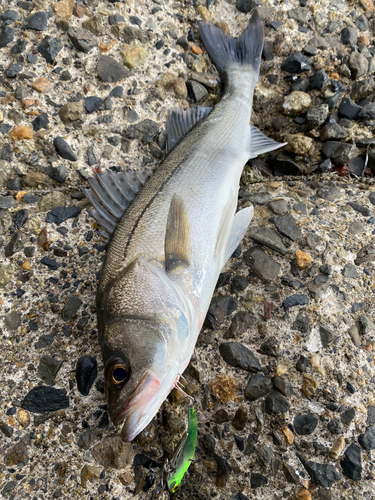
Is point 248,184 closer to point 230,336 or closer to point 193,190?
point 193,190

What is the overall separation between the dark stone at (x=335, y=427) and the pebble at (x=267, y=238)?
116 cm

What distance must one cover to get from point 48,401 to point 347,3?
491 centimetres

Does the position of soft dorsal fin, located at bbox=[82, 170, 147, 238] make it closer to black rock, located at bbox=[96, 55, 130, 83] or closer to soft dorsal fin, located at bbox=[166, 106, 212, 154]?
soft dorsal fin, located at bbox=[166, 106, 212, 154]

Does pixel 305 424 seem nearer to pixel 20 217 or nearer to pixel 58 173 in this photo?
pixel 20 217

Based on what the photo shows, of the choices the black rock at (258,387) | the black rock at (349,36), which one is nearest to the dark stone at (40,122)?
the black rock at (258,387)

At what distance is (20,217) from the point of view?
2.71 m

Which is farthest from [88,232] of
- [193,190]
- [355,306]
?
[355,306]

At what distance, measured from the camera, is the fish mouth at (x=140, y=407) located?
69.4 inches

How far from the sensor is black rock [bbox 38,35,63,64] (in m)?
3.09

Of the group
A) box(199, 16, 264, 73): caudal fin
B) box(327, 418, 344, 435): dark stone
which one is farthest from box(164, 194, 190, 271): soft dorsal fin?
box(199, 16, 264, 73): caudal fin

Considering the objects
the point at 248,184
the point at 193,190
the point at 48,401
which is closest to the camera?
the point at 48,401

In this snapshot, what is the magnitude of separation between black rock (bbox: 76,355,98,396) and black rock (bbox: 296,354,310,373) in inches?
52.1

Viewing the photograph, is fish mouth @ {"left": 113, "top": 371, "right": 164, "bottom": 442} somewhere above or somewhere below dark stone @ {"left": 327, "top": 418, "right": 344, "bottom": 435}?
→ above

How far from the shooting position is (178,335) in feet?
6.81
